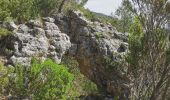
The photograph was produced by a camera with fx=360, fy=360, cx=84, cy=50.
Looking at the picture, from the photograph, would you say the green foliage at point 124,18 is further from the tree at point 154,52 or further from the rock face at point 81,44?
the tree at point 154,52

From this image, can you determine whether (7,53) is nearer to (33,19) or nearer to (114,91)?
(33,19)

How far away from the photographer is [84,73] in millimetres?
31297

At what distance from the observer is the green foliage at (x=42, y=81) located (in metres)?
19.7

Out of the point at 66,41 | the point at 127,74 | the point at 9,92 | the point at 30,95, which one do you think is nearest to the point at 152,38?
the point at 30,95

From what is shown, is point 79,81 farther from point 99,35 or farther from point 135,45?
point 135,45

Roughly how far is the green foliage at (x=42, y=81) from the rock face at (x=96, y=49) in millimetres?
9759

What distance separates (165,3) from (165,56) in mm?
2323

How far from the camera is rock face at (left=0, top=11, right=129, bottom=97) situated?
26938mm

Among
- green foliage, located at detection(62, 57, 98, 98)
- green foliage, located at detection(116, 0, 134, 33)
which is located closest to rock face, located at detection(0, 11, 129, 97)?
green foliage, located at detection(62, 57, 98, 98)

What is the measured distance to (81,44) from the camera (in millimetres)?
31172

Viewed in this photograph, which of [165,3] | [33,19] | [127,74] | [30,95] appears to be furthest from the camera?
[33,19]

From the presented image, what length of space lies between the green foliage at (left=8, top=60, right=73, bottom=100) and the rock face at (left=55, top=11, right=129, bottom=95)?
9759 millimetres

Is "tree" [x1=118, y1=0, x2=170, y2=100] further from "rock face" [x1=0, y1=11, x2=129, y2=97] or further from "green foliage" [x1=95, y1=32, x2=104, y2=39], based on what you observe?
"green foliage" [x1=95, y1=32, x2=104, y2=39]

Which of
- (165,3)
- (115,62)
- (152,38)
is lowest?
(115,62)
